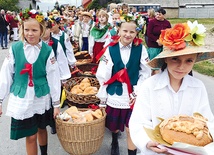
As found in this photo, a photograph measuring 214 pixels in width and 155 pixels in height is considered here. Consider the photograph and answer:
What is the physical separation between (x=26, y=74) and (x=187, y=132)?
1.75 m

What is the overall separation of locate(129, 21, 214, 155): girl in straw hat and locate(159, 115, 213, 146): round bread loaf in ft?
0.71

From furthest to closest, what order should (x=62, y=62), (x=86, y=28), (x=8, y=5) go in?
(x=8, y=5)
(x=86, y=28)
(x=62, y=62)

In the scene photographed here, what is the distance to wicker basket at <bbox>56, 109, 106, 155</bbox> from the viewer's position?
3193 mm

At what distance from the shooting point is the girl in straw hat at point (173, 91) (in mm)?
2068

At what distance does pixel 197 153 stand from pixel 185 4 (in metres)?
42.4

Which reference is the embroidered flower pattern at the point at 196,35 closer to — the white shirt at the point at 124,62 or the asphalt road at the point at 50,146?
the white shirt at the point at 124,62

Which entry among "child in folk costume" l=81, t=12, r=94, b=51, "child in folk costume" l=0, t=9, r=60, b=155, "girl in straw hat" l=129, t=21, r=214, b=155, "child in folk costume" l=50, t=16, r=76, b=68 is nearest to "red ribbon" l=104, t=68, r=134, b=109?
"child in folk costume" l=0, t=9, r=60, b=155

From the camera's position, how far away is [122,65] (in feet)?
11.5

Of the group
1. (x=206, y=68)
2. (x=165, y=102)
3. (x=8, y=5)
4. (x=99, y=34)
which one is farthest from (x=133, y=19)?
(x=8, y=5)

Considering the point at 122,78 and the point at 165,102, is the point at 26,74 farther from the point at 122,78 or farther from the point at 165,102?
the point at 165,102

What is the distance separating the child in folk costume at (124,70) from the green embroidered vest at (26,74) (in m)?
0.71

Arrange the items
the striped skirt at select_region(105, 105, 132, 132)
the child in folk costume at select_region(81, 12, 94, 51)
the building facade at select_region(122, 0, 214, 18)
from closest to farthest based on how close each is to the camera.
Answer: the striped skirt at select_region(105, 105, 132, 132) → the child in folk costume at select_region(81, 12, 94, 51) → the building facade at select_region(122, 0, 214, 18)

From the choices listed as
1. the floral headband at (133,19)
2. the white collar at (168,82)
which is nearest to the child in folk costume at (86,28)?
the floral headband at (133,19)

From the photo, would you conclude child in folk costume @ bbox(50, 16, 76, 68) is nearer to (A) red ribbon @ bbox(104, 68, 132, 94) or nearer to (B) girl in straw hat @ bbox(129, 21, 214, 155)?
(A) red ribbon @ bbox(104, 68, 132, 94)
